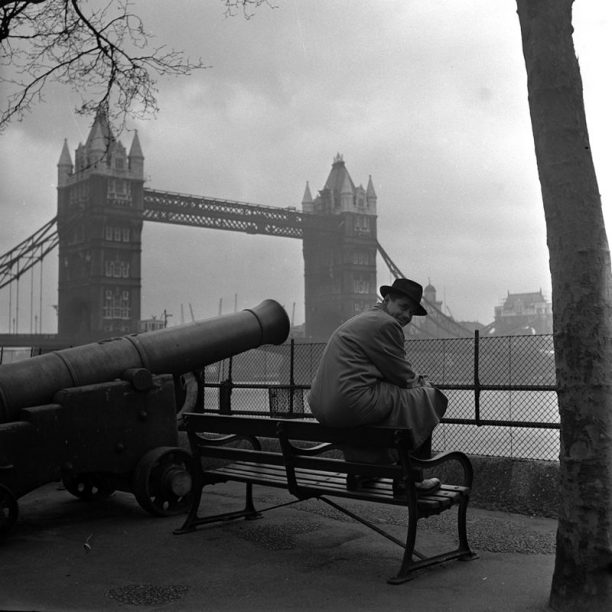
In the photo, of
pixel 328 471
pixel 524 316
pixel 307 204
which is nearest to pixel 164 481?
pixel 328 471

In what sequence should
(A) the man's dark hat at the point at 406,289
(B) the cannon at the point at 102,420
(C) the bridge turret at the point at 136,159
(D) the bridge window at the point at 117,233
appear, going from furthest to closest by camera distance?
(C) the bridge turret at the point at 136,159, (D) the bridge window at the point at 117,233, (B) the cannon at the point at 102,420, (A) the man's dark hat at the point at 406,289

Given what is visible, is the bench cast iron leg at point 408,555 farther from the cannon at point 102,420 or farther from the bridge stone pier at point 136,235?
the bridge stone pier at point 136,235

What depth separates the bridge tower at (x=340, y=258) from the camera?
6606 cm

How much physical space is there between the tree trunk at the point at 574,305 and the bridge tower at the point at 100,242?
5978cm

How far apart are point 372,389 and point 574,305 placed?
40.9 inches

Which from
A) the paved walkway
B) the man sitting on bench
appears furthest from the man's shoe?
the paved walkway

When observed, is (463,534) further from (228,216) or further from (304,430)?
(228,216)

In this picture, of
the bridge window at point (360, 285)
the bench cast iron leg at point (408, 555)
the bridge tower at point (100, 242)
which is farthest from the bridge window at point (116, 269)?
the bench cast iron leg at point (408, 555)

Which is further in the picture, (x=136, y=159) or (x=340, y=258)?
(x=136, y=159)

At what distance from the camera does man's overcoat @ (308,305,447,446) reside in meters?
3.75

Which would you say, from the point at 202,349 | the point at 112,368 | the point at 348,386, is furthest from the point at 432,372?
the point at 348,386

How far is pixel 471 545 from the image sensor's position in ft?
13.9

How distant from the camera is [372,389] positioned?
149 inches

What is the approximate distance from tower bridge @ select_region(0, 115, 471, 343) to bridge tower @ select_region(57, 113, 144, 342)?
0.08 m
